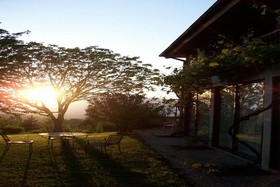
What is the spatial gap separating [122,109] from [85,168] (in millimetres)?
11547

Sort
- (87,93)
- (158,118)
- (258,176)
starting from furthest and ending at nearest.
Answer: (158,118) → (87,93) → (258,176)

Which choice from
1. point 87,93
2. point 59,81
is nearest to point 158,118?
point 87,93

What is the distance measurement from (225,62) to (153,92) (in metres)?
12.7

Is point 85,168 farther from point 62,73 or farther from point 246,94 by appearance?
point 62,73

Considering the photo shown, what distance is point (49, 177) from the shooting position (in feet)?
22.2

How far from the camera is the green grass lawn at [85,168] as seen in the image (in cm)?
643

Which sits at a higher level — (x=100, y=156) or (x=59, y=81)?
(x=59, y=81)

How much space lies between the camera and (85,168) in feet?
25.2

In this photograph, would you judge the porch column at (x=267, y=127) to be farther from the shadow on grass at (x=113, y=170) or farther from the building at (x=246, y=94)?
the shadow on grass at (x=113, y=170)

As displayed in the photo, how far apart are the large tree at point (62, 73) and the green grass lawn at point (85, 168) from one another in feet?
25.1

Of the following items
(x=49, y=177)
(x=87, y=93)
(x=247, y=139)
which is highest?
(x=87, y=93)

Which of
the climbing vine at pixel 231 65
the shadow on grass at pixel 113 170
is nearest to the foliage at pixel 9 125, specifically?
the shadow on grass at pixel 113 170

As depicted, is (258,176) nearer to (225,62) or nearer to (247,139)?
(247,139)

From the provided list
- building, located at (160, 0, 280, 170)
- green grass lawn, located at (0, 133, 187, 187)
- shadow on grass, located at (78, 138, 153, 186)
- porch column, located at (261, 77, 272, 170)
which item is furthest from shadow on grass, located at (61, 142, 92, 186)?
porch column, located at (261, 77, 272, 170)
